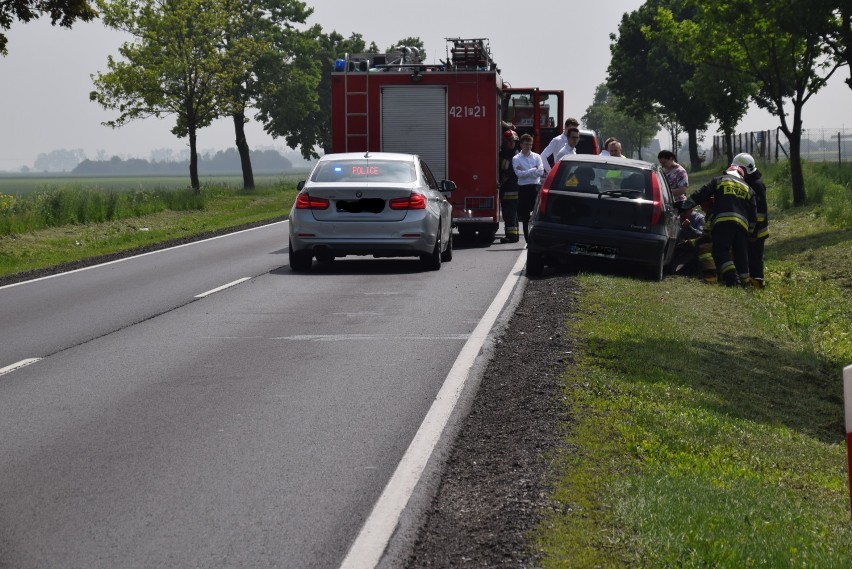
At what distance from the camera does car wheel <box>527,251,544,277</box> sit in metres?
17.1

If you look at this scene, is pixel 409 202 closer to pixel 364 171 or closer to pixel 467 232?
pixel 364 171

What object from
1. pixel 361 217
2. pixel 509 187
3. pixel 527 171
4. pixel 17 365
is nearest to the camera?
pixel 17 365

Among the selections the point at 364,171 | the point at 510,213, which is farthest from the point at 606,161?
the point at 510,213

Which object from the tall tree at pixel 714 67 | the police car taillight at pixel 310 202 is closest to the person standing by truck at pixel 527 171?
the police car taillight at pixel 310 202

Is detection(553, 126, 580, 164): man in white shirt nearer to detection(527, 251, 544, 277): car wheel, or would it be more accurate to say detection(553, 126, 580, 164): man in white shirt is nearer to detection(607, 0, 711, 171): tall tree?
detection(527, 251, 544, 277): car wheel

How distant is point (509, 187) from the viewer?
74.3 feet

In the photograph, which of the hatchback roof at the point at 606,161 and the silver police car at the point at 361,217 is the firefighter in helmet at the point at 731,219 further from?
the silver police car at the point at 361,217

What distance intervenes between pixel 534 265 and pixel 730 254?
8.35 ft

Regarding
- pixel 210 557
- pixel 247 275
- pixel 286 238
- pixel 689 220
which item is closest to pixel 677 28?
pixel 286 238

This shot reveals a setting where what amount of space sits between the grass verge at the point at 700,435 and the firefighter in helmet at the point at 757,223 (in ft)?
3.82

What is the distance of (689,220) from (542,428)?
11659 millimetres

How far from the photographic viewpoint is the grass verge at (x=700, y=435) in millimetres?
5504

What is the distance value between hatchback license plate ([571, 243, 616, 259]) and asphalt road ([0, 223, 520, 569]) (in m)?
1.18

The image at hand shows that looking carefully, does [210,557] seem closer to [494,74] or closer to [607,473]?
[607,473]
